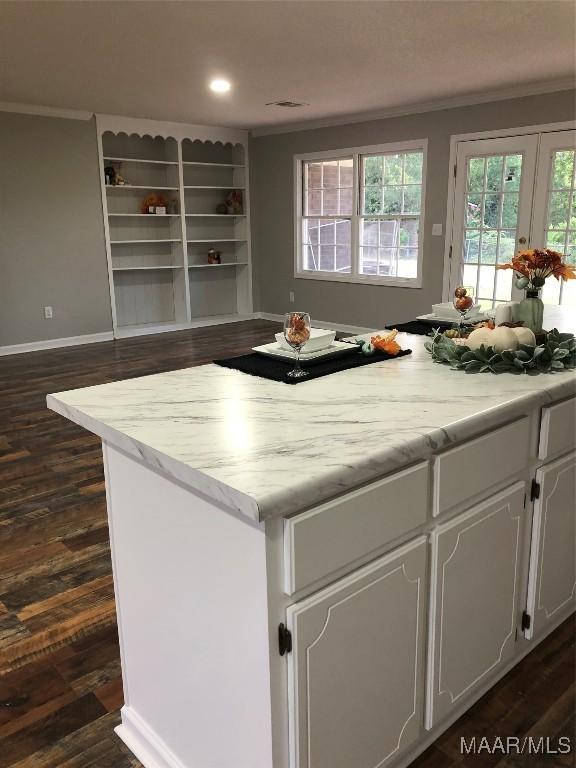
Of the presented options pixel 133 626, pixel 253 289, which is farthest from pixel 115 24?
pixel 253 289

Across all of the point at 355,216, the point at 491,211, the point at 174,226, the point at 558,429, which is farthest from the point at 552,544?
the point at 174,226

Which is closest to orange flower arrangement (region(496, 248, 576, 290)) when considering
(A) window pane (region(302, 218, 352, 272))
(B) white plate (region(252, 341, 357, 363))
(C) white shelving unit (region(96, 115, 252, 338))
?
(B) white plate (region(252, 341, 357, 363))

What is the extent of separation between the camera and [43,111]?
20.5 feet

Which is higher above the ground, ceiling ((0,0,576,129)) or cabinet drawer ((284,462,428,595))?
ceiling ((0,0,576,129))

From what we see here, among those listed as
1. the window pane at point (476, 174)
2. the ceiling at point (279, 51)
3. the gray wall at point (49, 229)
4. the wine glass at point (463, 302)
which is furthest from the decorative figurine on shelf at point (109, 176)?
the wine glass at point (463, 302)

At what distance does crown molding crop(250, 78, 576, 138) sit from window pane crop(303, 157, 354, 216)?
0.42 m

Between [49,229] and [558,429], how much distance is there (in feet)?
20.0

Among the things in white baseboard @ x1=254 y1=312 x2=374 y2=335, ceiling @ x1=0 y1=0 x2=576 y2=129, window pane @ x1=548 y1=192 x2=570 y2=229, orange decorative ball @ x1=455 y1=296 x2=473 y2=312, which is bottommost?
white baseboard @ x1=254 y1=312 x2=374 y2=335

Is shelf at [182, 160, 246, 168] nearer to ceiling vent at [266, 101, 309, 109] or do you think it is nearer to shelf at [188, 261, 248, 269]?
shelf at [188, 261, 248, 269]

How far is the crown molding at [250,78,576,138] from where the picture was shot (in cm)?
526

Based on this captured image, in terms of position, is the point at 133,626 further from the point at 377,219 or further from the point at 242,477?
the point at 377,219

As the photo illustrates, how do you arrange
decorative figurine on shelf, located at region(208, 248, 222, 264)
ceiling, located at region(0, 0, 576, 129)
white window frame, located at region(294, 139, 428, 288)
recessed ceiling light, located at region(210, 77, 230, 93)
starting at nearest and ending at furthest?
ceiling, located at region(0, 0, 576, 129) < recessed ceiling light, located at region(210, 77, 230, 93) < white window frame, located at region(294, 139, 428, 288) < decorative figurine on shelf, located at region(208, 248, 222, 264)

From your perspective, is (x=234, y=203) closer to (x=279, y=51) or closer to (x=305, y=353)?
(x=279, y=51)

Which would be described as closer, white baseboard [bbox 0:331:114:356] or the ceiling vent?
the ceiling vent
